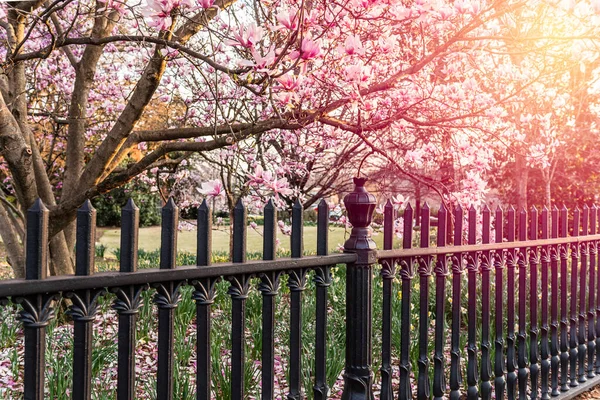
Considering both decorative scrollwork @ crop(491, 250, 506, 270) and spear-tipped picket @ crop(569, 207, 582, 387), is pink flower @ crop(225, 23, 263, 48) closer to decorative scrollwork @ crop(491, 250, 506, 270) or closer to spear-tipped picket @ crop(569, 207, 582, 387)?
decorative scrollwork @ crop(491, 250, 506, 270)

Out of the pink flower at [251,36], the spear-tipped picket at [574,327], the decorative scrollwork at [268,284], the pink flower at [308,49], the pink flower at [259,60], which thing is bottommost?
the spear-tipped picket at [574,327]

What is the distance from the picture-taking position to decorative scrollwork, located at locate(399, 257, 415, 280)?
2.84m

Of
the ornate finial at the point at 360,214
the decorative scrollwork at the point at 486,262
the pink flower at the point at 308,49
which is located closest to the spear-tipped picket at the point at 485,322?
the decorative scrollwork at the point at 486,262

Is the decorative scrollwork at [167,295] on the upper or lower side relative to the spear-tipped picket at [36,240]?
lower

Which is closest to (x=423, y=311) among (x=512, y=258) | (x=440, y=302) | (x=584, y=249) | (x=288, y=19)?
(x=440, y=302)

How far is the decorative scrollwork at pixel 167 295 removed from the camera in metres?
1.95

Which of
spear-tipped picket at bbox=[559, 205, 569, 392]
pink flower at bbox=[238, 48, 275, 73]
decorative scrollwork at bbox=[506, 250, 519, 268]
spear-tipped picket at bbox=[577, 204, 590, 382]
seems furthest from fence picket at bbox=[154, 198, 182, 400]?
Answer: spear-tipped picket at bbox=[577, 204, 590, 382]

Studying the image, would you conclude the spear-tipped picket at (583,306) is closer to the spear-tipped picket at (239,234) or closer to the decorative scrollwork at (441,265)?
the decorative scrollwork at (441,265)

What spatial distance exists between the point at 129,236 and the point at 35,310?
1.15ft

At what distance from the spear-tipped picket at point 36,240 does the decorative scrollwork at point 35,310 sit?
0.07 meters

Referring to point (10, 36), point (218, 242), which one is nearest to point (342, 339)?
point (10, 36)

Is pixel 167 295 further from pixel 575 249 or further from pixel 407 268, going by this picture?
pixel 575 249

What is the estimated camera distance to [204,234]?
6.59 feet

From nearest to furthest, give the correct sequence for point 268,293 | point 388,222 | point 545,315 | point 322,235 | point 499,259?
point 268,293, point 322,235, point 388,222, point 499,259, point 545,315
